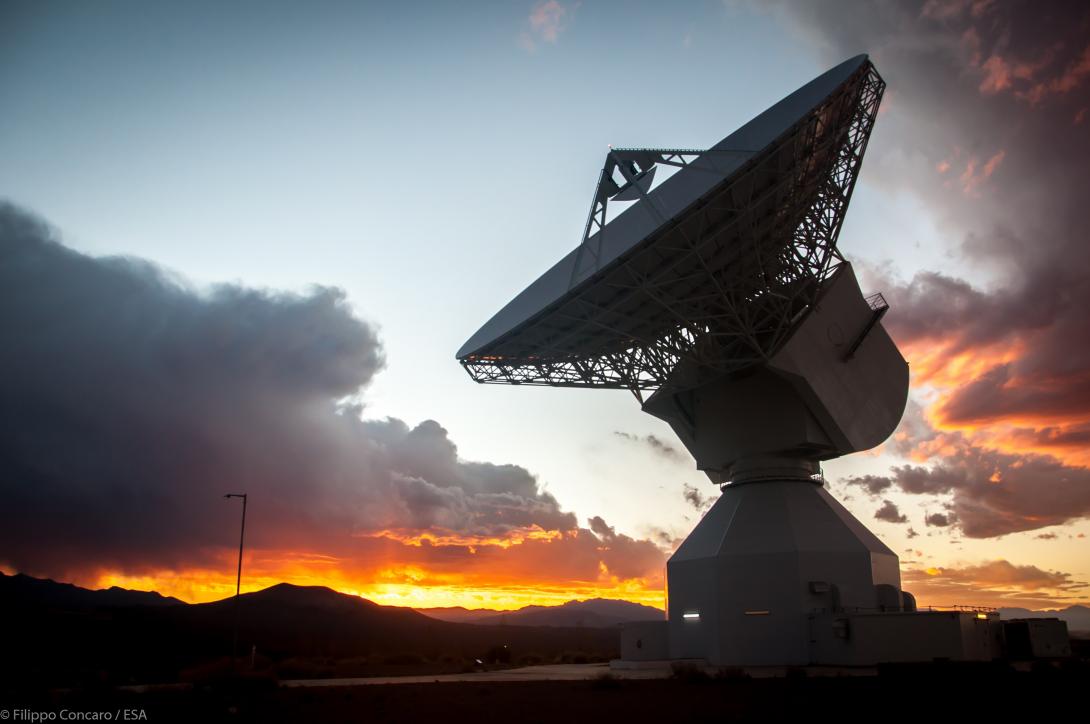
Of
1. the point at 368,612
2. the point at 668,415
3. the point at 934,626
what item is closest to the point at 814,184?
the point at 668,415

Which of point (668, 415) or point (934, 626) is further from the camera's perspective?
point (668, 415)

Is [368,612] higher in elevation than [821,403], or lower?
lower

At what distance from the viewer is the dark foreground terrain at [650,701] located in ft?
44.2

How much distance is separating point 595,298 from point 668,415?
9244 millimetres

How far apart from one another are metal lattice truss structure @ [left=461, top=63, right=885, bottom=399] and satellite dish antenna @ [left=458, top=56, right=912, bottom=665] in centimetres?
6

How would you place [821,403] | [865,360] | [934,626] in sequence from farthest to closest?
[865,360]
[821,403]
[934,626]

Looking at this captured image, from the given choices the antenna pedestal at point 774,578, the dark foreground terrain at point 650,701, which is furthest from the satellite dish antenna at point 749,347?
the dark foreground terrain at point 650,701

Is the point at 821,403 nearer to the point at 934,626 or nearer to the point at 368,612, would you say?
the point at 934,626

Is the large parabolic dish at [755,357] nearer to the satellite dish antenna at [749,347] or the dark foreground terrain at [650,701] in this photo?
the satellite dish antenna at [749,347]

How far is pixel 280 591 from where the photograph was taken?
122938 millimetres

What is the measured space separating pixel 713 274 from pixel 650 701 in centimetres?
1235

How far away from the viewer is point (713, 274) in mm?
23453

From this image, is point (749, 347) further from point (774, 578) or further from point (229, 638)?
point (229, 638)

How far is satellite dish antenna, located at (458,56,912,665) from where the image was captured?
21625 millimetres
